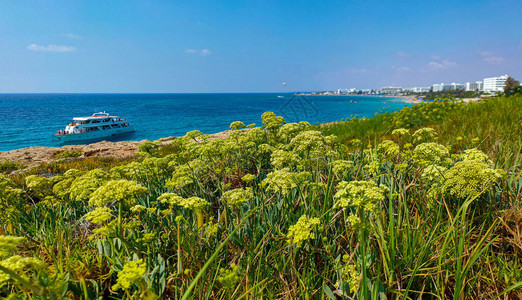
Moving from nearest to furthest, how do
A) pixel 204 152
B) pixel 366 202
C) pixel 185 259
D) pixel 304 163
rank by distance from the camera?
pixel 366 202 → pixel 185 259 → pixel 304 163 → pixel 204 152

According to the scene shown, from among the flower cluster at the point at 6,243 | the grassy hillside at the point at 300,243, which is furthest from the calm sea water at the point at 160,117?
the flower cluster at the point at 6,243

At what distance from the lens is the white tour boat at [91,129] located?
3755cm

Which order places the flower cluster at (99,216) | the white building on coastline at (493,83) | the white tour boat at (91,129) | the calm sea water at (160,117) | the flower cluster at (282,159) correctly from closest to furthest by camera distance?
the flower cluster at (99,216) → the flower cluster at (282,159) → the calm sea water at (160,117) → the white tour boat at (91,129) → the white building on coastline at (493,83)

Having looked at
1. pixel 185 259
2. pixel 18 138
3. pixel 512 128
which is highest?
pixel 512 128

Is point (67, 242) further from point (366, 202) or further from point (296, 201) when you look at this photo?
point (366, 202)

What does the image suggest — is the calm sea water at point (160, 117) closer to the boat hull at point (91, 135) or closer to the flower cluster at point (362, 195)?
the boat hull at point (91, 135)

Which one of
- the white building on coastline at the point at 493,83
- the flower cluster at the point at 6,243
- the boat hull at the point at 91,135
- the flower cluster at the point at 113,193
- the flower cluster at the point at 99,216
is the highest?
the white building on coastline at the point at 493,83

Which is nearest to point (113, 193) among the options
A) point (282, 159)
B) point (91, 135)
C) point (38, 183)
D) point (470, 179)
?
point (282, 159)

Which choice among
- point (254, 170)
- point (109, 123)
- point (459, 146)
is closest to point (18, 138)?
point (109, 123)

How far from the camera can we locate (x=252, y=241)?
205 cm

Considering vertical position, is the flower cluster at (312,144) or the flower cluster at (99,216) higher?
the flower cluster at (312,144)

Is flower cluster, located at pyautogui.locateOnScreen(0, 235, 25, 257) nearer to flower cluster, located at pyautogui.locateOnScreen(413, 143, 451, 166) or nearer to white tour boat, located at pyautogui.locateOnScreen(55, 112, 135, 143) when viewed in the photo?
flower cluster, located at pyautogui.locateOnScreen(413, 143, 451, 166)

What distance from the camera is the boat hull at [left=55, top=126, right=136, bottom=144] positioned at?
123ft

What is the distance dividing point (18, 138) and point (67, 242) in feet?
186
